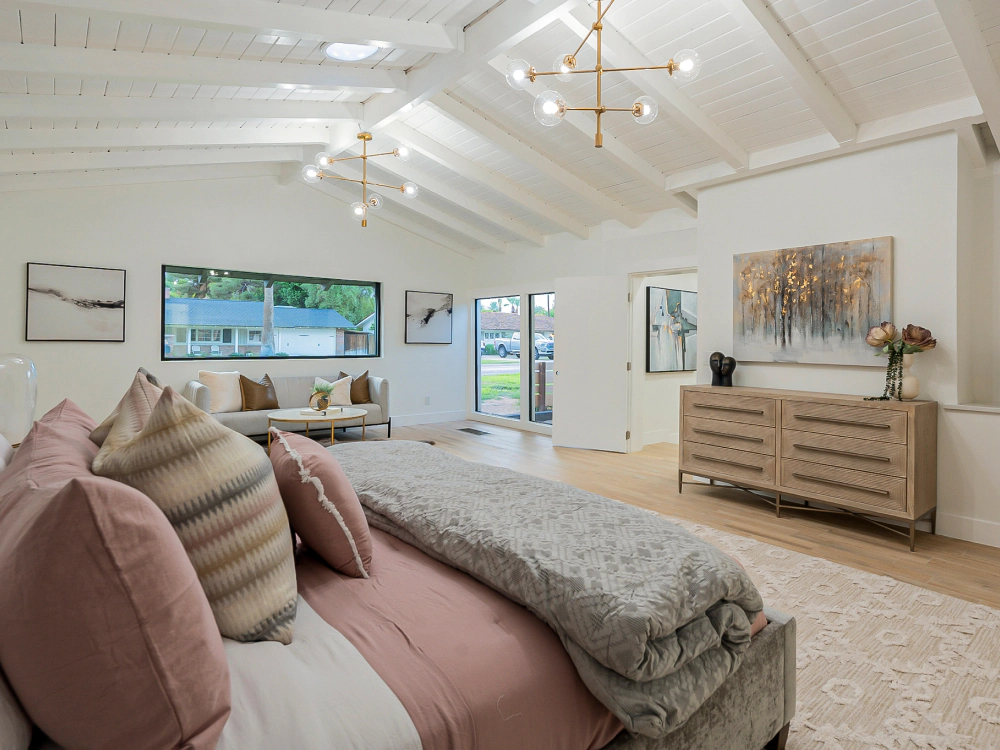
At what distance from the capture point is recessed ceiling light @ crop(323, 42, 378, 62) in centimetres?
368

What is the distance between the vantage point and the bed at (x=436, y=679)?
0.91 metres

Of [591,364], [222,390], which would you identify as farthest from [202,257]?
[591,364]

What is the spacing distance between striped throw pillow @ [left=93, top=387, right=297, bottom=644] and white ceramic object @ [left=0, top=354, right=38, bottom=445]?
1.46 m

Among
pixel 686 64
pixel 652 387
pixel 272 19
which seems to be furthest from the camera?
pixel 652 387

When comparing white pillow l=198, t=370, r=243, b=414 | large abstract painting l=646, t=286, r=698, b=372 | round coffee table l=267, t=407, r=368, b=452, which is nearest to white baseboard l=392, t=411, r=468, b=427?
round coffee table l=267, t=407, r=368, b=452

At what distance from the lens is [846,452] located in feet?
11.4

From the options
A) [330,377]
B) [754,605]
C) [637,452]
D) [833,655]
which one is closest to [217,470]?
[754,605]

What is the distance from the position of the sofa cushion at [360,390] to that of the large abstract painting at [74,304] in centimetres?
237

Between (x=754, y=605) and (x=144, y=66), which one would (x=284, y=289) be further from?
(x=754, y=605)

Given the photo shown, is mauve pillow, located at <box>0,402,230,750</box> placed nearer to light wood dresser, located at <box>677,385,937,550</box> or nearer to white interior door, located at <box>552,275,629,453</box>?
light wood dresser, located at <box>677,385,937,550</box>

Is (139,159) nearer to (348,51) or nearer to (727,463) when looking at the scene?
(348,51)

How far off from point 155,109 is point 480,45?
235 cm

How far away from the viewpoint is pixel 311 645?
1.10 m

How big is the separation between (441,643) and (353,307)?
6.62 metres
